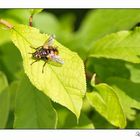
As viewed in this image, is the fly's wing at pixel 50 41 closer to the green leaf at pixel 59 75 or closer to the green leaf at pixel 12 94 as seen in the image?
the green leaf at pixel 59 75

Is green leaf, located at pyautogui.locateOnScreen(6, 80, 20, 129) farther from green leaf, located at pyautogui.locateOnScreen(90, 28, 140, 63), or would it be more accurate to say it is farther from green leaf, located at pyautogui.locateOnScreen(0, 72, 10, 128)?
green leaf, located at pyautogui.locateOnScreen(90, 28, 140, 63)

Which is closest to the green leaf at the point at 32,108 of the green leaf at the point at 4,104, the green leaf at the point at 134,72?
the green leaf at the point at 4,104

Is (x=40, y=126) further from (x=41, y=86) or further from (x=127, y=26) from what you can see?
(x=127, y=26)

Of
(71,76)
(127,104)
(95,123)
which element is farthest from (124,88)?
(71,76)
